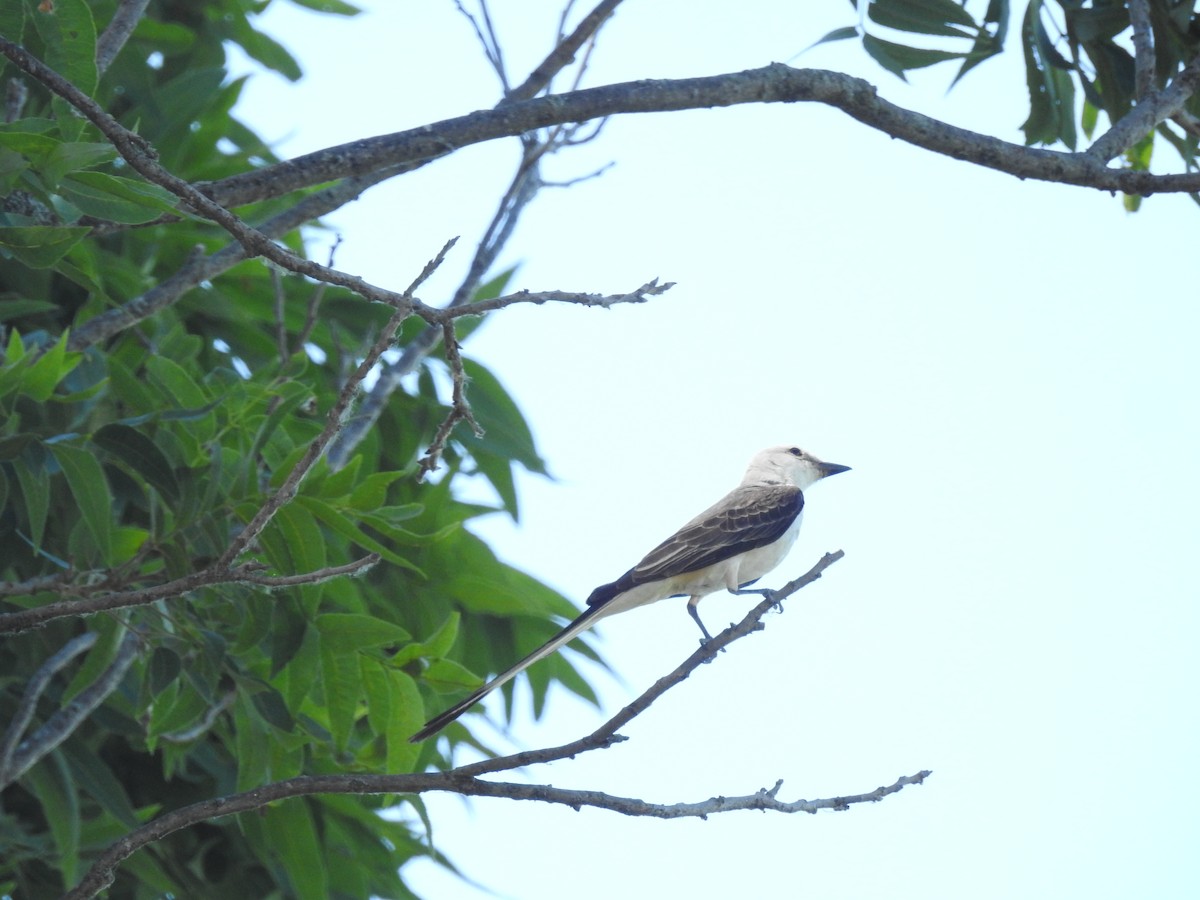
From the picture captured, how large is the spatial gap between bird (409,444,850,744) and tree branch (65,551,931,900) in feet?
5.39

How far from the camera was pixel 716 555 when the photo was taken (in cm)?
618

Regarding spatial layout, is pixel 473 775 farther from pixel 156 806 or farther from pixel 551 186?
pixel 551 186

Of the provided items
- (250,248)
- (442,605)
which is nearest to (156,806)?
Answer: (442,605)

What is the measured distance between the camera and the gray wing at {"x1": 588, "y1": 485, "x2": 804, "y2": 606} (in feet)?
18.9

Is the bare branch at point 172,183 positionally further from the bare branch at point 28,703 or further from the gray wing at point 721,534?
the gray wing at point 721,534

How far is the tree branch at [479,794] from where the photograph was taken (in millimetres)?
3078

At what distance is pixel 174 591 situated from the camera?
3.12 metres

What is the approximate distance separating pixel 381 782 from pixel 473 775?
22 centimetres

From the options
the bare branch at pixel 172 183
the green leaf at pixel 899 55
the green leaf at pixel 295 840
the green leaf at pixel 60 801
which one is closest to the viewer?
the bare branch at pixel 172 183

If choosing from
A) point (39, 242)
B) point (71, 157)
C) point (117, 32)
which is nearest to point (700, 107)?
point (71, 157)

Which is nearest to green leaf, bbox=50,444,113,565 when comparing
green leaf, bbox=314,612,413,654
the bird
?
green leaf, bbox=314,612,413,654

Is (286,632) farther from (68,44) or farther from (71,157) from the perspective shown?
(68,44)

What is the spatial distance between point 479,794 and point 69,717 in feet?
4.83

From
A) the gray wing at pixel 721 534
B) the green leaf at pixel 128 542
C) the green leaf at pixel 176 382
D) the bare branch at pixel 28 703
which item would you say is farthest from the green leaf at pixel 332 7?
the bare branch at pixel 28 703
